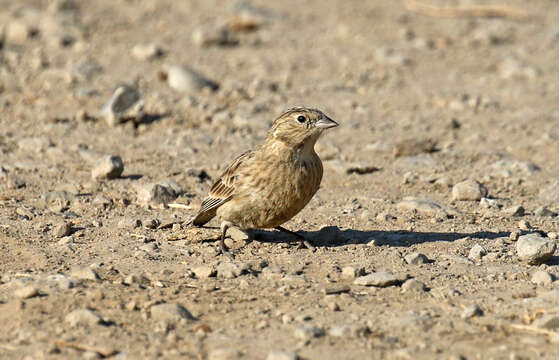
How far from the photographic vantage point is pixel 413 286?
611 cm

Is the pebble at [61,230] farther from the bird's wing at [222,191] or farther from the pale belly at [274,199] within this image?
the pale belly at [274,199]

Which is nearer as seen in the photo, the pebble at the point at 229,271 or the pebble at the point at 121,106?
the pebble at the point at 229,271

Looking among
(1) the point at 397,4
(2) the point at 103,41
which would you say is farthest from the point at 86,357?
(1) the point at 397,4

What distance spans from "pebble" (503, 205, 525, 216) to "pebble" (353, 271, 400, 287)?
2243 millimetres

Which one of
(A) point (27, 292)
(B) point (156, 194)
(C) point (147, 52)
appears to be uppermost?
(C) point (147, 52)

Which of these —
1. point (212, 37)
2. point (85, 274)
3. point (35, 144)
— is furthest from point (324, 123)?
point (212, 37)

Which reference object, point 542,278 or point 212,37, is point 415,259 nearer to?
point 542,278

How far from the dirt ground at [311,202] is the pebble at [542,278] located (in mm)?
15

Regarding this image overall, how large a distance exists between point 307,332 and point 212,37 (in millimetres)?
9593

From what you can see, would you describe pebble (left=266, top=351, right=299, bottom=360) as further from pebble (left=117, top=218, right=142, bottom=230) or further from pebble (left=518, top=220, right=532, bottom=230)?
pebble (left=518, top=220, right=532, bottom=230)

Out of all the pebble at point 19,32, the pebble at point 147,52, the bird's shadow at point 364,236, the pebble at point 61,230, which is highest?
the pebble at point 19,32

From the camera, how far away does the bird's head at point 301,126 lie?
7.11 metres

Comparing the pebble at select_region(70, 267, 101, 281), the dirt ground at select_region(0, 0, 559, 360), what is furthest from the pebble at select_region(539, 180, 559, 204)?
the pebble at select_region(70, 267, 101, 281)

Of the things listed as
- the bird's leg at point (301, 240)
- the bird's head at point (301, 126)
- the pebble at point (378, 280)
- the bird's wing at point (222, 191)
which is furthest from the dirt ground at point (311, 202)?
the bird's head at point (301, 126)
